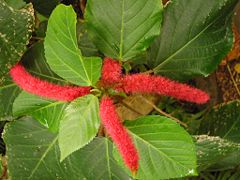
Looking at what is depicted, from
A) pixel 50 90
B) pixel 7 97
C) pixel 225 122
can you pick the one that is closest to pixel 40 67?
pixel 7 97

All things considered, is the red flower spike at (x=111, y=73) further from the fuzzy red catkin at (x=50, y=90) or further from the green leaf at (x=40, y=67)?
the green leaf at (x=40, y=67)

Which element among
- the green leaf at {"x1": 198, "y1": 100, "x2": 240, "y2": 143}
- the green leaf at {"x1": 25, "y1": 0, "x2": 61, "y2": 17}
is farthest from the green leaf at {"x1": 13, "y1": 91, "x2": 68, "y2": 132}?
the green leaf at {"x1": 198, "y1": 100, "x2": 240, "y2": 143}

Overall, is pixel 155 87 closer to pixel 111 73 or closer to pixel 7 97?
pixel 111 73

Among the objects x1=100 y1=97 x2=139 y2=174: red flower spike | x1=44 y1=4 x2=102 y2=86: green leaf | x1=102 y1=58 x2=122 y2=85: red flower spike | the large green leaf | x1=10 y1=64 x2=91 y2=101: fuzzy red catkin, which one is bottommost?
the large green leaf

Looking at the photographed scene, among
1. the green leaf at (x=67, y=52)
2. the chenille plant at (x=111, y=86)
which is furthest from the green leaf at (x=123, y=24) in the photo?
the green leaf at (x=67, y=52)

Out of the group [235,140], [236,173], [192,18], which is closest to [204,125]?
[235,140]

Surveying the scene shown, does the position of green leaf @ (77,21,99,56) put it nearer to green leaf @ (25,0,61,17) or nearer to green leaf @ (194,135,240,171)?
green leaf @ (25,0,61,17)

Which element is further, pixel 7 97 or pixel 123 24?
pixel 7 97
